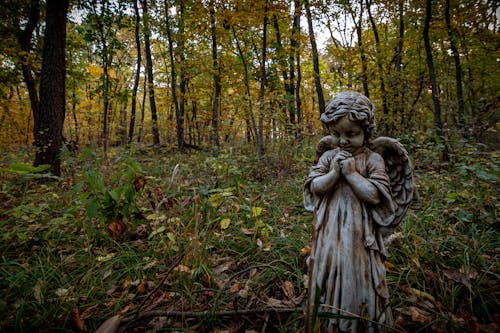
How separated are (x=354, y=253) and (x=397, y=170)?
2.05ft

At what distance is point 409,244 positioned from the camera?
2695 millimetres

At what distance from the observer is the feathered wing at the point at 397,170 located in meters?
1.51

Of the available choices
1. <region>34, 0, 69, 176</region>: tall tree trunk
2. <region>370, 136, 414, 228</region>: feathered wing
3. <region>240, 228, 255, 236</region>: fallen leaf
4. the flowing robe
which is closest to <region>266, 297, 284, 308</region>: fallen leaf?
the flowing robe

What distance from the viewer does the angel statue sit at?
4.56 feet

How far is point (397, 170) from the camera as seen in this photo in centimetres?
159

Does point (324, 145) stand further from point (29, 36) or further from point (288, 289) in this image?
point (29, 36)

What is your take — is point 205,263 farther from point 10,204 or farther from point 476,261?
point 10,204

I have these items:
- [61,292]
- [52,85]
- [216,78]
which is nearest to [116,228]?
[61,292]

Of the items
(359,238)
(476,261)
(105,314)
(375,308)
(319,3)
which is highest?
(319,3)

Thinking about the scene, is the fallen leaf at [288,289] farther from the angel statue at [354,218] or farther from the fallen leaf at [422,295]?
the fallen leaf at [422,295]

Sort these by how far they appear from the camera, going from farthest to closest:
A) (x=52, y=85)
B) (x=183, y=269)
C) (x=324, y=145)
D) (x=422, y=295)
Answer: (x=52, y=85), (x=183, y=269), (x=422, y=295), (x=324, y=145)

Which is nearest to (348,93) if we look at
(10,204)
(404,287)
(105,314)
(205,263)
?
(404,287)

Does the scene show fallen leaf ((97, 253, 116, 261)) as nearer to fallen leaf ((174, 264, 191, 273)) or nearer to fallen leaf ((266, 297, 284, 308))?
fallen leaf ((174, 264, 191, 273))

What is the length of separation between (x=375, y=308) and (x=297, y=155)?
5.20m
